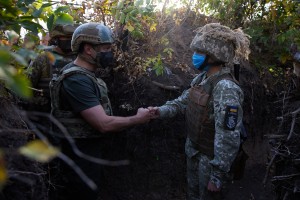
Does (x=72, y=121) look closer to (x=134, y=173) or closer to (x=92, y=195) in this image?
(x=92, y=195)

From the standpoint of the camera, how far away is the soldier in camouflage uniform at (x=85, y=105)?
3.01 metres

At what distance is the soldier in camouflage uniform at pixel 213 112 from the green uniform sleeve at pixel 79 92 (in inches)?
28.9

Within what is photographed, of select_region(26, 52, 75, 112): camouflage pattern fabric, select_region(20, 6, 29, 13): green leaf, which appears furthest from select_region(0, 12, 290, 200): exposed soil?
select_region(20, 6, 29, 13): green leaf

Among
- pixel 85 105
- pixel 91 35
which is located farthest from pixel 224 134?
pixel 91 35

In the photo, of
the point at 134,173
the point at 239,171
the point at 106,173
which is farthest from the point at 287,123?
the point at 106,173

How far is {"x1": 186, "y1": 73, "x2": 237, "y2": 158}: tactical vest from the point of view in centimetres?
328

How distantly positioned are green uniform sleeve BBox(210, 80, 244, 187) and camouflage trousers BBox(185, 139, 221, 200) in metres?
0.21

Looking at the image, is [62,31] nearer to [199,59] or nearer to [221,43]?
[199,59]

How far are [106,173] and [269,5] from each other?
3942mm

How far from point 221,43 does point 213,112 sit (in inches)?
26.2

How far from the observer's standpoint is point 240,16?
6.36m

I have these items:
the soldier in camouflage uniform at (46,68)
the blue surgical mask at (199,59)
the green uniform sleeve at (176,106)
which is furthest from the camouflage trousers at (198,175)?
the soldier in camouflage uniform at (46,68)

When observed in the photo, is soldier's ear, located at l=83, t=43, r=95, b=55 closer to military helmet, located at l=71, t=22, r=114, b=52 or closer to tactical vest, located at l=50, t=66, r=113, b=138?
military helmet, located at l=71, t=22, r=114, b=52

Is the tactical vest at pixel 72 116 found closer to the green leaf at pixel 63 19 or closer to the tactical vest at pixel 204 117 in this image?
the tactical vest at pixel 204 117
